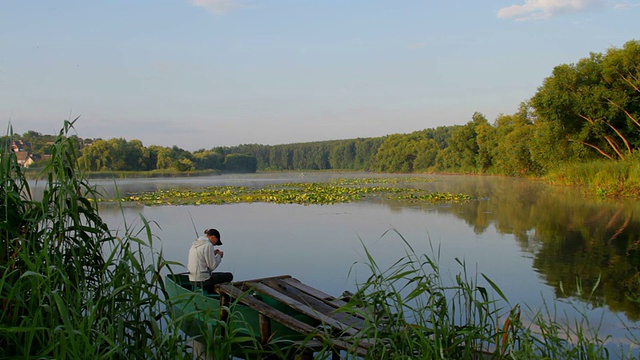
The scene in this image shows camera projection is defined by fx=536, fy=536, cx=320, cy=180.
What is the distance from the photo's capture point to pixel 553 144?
86.3ft

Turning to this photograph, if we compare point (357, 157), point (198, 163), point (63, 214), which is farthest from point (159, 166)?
point (63, 214)

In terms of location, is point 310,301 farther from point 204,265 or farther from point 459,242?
point 459,242

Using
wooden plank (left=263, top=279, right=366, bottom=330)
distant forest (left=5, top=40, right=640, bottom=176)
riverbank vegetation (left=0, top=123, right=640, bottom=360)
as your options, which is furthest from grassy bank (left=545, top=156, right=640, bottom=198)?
riverbank vegetation (left=0, top=123, right=640, bottom=360)

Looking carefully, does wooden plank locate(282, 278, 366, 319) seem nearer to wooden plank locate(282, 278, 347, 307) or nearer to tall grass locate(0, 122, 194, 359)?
wooden plank locate(282, 278, 347, 307)

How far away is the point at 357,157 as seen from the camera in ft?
362

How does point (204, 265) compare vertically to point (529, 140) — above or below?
below

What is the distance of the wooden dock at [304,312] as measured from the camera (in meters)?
3.49

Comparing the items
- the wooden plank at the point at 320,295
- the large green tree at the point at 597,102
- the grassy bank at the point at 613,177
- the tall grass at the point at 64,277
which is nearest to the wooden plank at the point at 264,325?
the wooden plank at the point at 320,295

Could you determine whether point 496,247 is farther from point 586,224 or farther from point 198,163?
point 198,163

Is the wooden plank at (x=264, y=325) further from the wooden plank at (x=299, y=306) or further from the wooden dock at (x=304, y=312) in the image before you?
the wooden plank at (x=299, y=306)

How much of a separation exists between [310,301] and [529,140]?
3494 centimetres

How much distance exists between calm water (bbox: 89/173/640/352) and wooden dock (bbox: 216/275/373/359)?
81cm

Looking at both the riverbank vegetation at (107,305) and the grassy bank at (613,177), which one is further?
the grassy bank at (613,177)

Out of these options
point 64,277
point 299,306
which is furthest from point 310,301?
point 64,277
